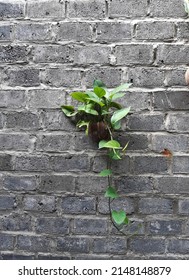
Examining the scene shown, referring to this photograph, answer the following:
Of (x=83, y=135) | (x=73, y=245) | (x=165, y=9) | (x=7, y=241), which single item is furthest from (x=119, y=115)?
(x=7, y=241)

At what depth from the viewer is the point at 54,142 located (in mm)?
1574

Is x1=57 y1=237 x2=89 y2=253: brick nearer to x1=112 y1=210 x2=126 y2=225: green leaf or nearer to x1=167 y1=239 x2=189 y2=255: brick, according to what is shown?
x1=112 y1=210 x2=126 y2=225: green leaf

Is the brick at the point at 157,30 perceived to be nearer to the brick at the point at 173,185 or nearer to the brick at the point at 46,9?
the brick at the point at 46,9

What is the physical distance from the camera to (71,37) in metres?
1.55

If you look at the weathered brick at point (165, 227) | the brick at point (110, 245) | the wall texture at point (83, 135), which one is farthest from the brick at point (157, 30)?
the brick at point (110, 245)

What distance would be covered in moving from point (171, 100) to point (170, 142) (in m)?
0.19

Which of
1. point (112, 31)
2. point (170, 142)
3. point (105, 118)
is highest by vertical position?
point (112, 31)

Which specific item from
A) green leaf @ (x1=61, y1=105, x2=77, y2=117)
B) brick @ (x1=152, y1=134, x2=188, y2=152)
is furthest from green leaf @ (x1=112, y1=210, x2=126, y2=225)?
green leaf @ (x1=61, y1=105, x2=77, y2=117)

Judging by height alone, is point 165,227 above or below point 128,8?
below

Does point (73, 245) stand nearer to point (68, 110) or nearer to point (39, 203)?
point (39, 203)

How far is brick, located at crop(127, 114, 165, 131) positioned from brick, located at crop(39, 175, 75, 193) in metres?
0.37

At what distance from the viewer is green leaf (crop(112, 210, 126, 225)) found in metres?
1.48

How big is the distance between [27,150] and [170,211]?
72cm
